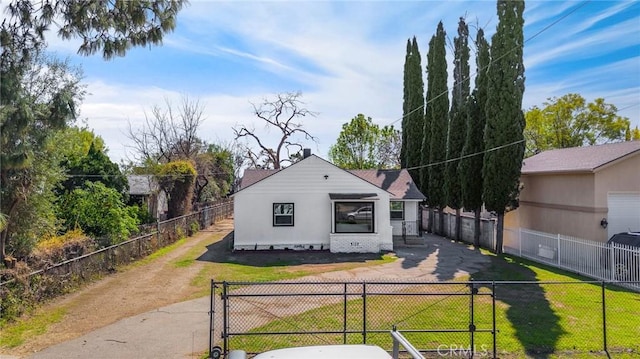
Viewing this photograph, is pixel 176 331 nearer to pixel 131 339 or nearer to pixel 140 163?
pixel 131 339

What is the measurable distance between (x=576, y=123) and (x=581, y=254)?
3172 centimetres

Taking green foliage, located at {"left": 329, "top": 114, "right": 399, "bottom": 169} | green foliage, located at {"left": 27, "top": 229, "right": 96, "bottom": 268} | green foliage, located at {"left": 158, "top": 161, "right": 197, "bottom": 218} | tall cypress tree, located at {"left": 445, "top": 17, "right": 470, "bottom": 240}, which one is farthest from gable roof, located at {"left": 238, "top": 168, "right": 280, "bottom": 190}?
green foliage, located at {"left": 329, "top": 114, "right": 399, "bottom": 169}

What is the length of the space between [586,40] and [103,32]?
13.5m

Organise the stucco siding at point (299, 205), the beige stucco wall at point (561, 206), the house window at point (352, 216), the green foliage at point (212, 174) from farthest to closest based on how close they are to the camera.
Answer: the green foliage at point (212, 174) < the stucco siding at point (299, 205) < the house window at point (352, 216) < the beige stucco wall at point (561, 206)

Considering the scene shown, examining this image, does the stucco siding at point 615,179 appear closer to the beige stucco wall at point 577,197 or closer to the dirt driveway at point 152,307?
the beige stucco wall at point 577,197

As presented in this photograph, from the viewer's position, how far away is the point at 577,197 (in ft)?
56.7

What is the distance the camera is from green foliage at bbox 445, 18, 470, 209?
24.9 m

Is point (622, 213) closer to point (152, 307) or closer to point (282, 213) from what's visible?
point (282, 213)

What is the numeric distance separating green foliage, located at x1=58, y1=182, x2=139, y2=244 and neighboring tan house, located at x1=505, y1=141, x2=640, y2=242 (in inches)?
710

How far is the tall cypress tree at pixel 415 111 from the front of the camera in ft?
103

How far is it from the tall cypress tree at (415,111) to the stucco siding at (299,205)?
12.3 meters

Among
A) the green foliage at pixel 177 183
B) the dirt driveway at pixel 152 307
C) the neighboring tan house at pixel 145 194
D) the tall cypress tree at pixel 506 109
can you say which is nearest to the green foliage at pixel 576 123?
the tall cypress tree at pixel 506 109

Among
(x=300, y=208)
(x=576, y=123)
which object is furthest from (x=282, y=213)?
(x=576, y=123)

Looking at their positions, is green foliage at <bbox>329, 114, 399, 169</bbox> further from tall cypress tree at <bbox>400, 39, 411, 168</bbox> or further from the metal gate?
the metal gate
